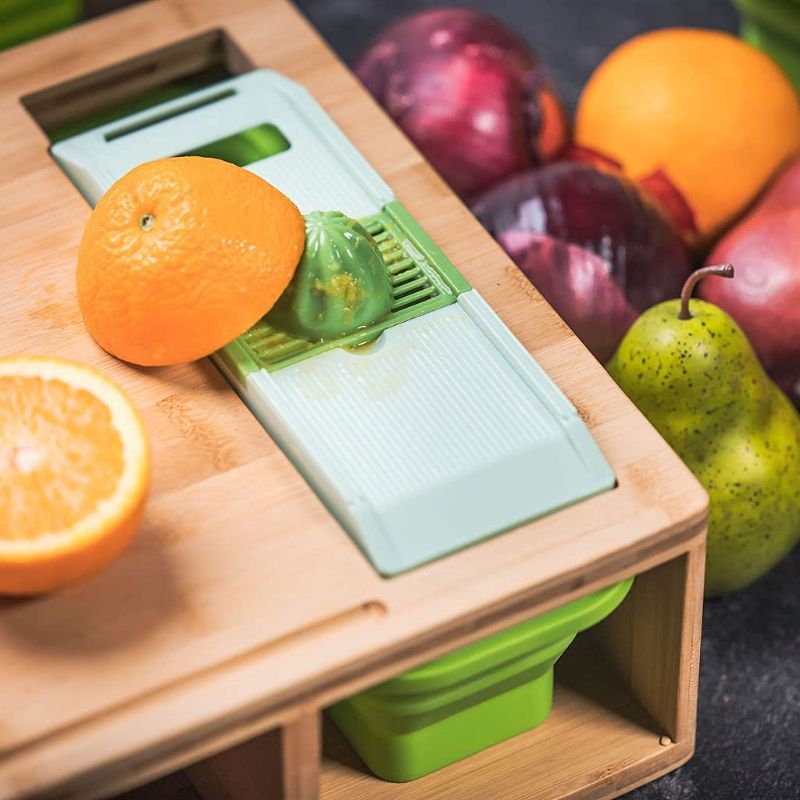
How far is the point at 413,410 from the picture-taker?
0.94 meters

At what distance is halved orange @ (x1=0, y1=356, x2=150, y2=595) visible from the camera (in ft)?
2.76

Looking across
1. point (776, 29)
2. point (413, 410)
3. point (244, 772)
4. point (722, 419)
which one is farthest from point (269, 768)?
point (776, 29)

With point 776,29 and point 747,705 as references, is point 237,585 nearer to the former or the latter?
point 747,705

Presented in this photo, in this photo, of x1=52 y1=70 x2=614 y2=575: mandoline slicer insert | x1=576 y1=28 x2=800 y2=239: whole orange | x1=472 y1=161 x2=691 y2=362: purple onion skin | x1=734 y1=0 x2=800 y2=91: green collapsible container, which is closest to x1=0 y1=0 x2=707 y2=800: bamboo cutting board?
x1=52 y1=70 x2=614 y2=575: mandoline slicer insert

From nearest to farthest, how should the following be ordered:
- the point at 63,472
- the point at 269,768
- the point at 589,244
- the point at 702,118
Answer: the point at 63,472 → the point at 269,768 → the point at 589,244 → the point at 702,118

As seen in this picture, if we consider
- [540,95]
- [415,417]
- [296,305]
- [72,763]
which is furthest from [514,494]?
[540,95]

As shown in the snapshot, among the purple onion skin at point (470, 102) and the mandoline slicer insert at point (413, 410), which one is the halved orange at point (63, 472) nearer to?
the mandoline slicer insert at point (413, 410)

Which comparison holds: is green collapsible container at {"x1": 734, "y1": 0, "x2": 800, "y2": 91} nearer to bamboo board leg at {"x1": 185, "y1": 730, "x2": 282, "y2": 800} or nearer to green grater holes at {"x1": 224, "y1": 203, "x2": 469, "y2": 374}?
green grater holes at {"x1": 224, "y1": 203, "x2": 469, "y2": 374}

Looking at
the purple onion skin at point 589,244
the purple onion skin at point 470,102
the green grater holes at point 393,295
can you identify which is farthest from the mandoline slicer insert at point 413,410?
the purple onion skin at point 470,102

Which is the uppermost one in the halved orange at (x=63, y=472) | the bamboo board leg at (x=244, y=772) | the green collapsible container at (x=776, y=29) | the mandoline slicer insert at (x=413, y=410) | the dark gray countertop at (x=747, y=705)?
the halved orange at (x=63, y=472)

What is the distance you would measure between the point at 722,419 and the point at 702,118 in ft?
1.23

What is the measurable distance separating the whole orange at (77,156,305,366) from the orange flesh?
0.08 m

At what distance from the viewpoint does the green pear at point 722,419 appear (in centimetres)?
107

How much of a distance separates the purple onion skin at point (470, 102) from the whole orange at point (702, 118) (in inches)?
2.6
